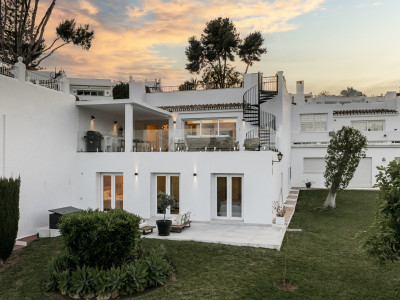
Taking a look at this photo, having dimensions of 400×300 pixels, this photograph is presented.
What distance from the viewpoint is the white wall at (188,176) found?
513 inches

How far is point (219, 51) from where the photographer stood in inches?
1350

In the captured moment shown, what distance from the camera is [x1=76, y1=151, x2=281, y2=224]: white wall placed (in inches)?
513

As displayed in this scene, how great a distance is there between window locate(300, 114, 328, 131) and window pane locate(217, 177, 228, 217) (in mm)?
13710

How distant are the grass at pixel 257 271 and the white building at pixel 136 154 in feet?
8.89

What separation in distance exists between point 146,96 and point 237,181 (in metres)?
10.4

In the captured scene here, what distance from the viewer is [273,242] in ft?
33.3

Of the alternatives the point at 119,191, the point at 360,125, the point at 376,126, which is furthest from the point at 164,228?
the point at 376,126

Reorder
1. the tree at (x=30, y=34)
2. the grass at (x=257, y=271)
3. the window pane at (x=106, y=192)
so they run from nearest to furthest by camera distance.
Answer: the grass at (x=257, y=271) < the window pane at (x=106, y=192) < the tree at (x=30, y=34)

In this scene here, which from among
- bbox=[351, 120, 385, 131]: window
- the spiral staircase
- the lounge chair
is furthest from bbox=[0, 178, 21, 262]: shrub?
bbox=[351, 120, 385, 131]: window

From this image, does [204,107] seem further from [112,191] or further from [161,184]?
[112,191]

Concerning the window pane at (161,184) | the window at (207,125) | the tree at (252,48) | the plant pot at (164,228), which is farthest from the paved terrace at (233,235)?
the tree at (252,48)

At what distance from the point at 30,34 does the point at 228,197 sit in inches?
613

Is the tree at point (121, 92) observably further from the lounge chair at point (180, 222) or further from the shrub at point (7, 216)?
the shrub at point (7, 216)

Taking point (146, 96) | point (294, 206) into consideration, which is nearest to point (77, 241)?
point (294, 206)
